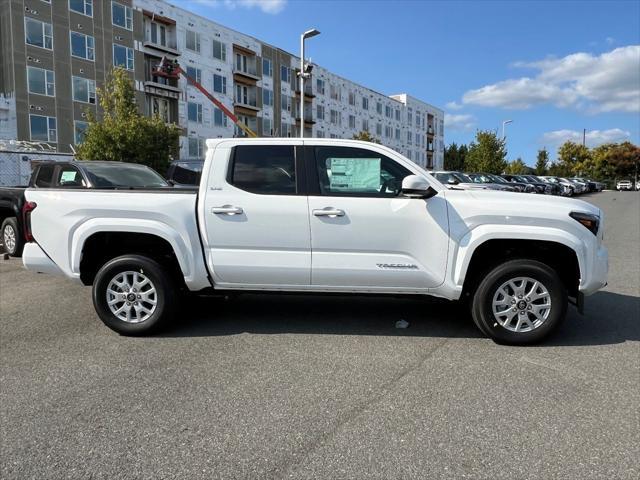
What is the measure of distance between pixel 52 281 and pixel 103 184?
6.93 ft

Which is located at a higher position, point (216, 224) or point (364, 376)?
point (216, 224)

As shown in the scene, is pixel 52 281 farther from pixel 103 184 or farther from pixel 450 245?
pixel 450 245

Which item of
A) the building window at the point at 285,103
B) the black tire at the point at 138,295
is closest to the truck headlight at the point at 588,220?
the black tire at the point at 138,295

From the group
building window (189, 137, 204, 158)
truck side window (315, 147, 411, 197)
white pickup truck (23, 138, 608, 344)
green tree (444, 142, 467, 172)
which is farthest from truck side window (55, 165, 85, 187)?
green tree (444, 142, 467, 172)

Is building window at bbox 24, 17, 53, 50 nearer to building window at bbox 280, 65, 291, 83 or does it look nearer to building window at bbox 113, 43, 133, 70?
building window at bbox 113, 43, 133, 70

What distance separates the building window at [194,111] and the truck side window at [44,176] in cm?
3139

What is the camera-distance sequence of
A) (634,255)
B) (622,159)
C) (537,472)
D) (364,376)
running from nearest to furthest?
(537,472) < (364,376) < (634,255) < (622,159)

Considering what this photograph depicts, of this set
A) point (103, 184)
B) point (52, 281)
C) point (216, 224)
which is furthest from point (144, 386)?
point (103, 184)

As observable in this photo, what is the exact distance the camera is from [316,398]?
3674 millimetres

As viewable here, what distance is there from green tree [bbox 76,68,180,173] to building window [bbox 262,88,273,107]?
21.8 meters

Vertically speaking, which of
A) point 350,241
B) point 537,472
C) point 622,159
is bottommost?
point 537,472

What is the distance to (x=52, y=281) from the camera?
7.79 meters

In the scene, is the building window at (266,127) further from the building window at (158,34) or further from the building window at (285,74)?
the building window at (158,34)

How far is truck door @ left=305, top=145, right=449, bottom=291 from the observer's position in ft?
15.6
